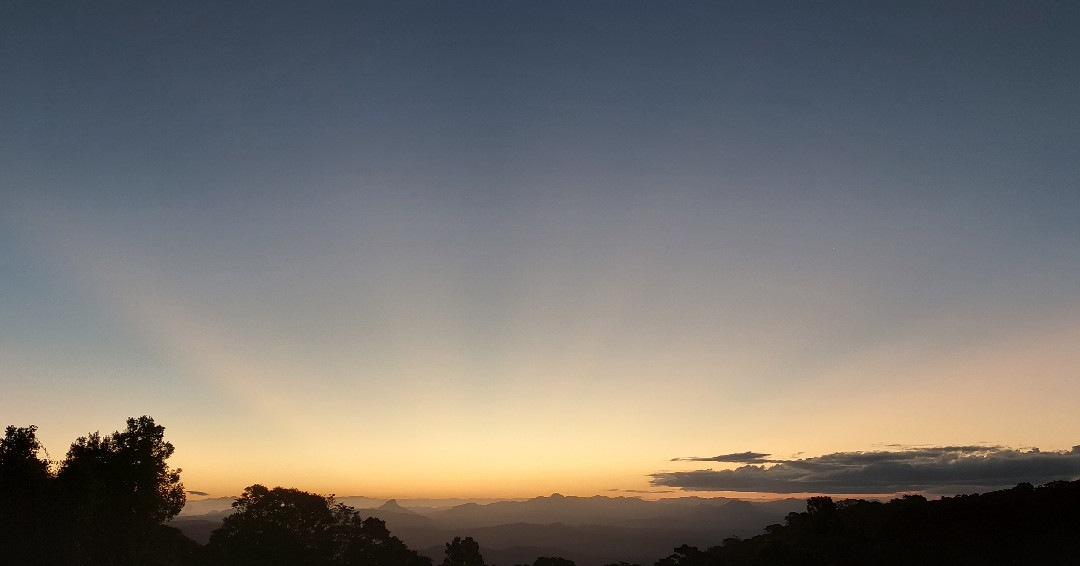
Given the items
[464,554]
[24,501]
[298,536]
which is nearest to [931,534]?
[464,554]

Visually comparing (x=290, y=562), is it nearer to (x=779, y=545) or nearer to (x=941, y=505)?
→ (x=779, y=545)

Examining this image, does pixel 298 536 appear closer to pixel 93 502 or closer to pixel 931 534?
pixel 93 502

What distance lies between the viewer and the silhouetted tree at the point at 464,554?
238 ft

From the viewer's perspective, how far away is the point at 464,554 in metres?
72.9

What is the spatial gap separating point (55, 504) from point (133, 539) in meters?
12.3

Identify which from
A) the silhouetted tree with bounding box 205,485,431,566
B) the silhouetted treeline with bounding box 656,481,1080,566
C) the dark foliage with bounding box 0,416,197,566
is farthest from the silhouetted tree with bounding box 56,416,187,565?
the silhouetted treeline with bounding box 656,481,1080,566

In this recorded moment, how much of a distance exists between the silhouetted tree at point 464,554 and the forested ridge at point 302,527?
163 mm

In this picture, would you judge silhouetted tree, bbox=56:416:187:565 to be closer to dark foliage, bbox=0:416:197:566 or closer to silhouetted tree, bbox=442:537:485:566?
dark foliage, bbox=0:416:197:566

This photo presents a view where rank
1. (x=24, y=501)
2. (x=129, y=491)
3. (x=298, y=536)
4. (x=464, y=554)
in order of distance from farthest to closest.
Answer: (x=464, y=554), (x=298, y=536), (x=129, y=491), (x=24, y=501)

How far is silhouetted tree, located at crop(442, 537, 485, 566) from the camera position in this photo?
7256 centimetres

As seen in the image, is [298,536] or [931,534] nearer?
[931,534]

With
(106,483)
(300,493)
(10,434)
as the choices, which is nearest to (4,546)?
(10,434)

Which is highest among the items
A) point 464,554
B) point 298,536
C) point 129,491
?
point 129,491

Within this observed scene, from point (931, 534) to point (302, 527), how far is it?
64985 mm
